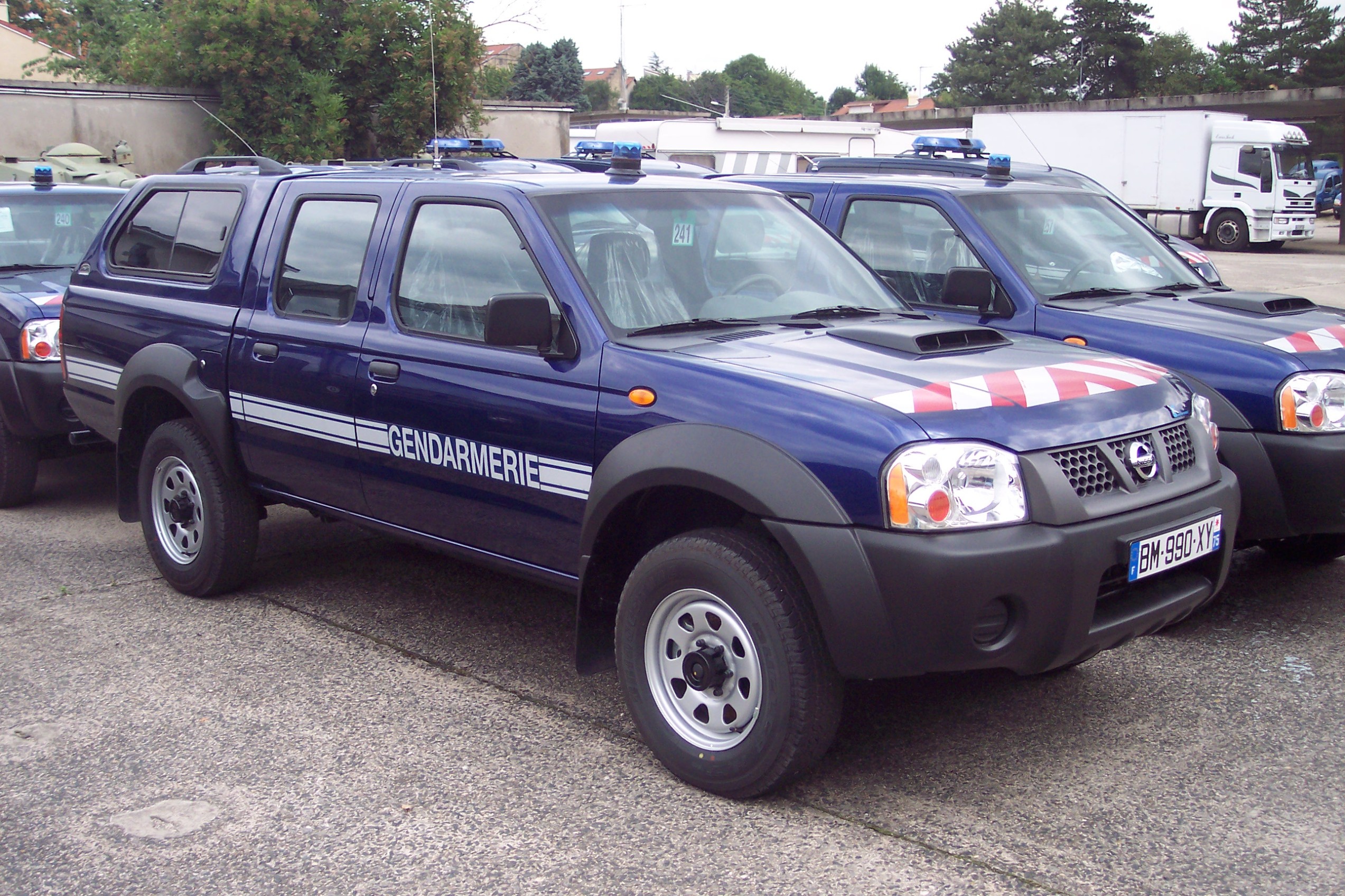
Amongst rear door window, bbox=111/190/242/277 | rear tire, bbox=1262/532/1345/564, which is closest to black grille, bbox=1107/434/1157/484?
rear tire, bbox=1262/532/1345/564

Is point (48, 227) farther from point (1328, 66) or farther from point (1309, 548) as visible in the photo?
point (1328, 66)

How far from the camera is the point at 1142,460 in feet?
11.6

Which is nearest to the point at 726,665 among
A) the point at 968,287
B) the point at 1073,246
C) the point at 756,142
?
the point at 968,287

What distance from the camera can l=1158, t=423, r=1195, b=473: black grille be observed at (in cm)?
369

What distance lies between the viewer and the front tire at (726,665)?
3270 millimetres

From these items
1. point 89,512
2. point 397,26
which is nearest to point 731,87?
point 397,26

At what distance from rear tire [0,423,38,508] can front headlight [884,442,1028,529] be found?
578 centimetres

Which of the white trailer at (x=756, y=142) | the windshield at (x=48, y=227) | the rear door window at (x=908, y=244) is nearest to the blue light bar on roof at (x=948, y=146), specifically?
the rear door window at (x=908, y=244)

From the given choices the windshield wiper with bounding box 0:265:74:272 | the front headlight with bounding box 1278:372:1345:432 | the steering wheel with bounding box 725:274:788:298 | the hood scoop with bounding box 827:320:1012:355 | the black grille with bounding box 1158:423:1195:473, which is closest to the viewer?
the black grille with bounding box 1158:423:1195:473

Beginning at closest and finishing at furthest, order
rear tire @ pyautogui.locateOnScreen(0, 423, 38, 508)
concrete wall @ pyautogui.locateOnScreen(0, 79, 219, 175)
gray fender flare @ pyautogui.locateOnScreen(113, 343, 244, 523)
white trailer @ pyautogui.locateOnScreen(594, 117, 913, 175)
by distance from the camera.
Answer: gray fender flare @ pyautogui.locateOnScreen(113, 343, 244, 523)
rear tire @ pyautogui.locateOnScreen(0, 423, 38, 508)
concrete wall @ pyautogui.locateOnScreen(0, 79, 219, 175)
white trailer @ pyautogui.locateOnScreen(594, 117, 913, 175)

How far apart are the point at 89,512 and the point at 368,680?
3539 millimetres

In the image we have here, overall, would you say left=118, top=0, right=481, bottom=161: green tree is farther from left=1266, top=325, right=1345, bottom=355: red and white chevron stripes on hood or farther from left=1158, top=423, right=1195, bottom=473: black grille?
left=1158, top=423, right=1195, bottom=473: black grille

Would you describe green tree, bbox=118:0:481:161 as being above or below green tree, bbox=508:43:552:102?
below

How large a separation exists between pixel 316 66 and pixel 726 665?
19.5 meters
